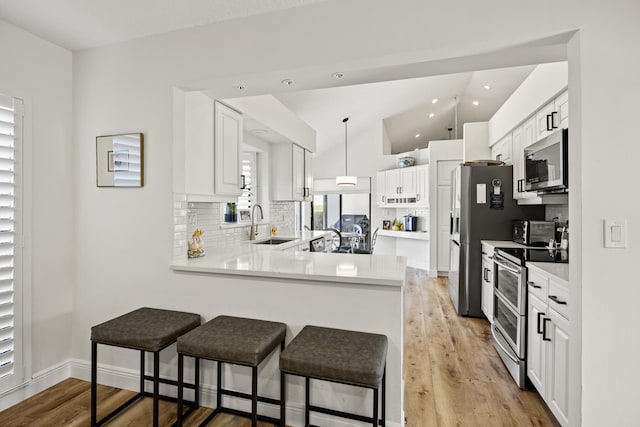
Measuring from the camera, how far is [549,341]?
1.99 meters

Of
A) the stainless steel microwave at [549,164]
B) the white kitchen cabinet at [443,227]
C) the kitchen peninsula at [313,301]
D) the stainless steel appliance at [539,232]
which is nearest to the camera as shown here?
the kitchen peninsula at [313,301]

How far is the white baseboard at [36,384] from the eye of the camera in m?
2.10

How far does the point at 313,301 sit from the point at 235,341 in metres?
0.49

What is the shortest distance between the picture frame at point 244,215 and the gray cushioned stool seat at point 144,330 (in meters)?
1.97

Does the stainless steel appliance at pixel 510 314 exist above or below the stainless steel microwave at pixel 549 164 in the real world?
below

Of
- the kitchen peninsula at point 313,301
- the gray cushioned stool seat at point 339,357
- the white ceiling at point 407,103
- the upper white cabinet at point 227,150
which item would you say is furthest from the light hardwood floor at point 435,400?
the white ceiling at point 407,103

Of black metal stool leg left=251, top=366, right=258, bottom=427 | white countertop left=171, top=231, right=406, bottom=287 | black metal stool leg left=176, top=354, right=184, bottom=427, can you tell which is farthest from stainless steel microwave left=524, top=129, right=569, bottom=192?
black metal stool leg left=176, top=354, right=184, bottom=427

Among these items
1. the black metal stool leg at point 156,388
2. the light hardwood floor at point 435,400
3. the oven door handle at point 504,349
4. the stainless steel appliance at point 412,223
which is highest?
the stainless steel appliance at point 412,223

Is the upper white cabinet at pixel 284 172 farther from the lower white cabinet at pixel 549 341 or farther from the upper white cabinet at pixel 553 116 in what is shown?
the lower white cabinet at pixel 549 341

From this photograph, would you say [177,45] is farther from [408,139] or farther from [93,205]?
[408,139]

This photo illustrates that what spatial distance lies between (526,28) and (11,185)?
3.10m

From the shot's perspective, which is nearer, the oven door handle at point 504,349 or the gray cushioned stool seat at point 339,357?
the gray cushioned stool seat at point 339,357

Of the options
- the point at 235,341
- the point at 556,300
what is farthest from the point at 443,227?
the point at 235,341

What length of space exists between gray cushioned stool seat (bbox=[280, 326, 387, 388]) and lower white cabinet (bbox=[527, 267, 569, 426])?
0.99 m
